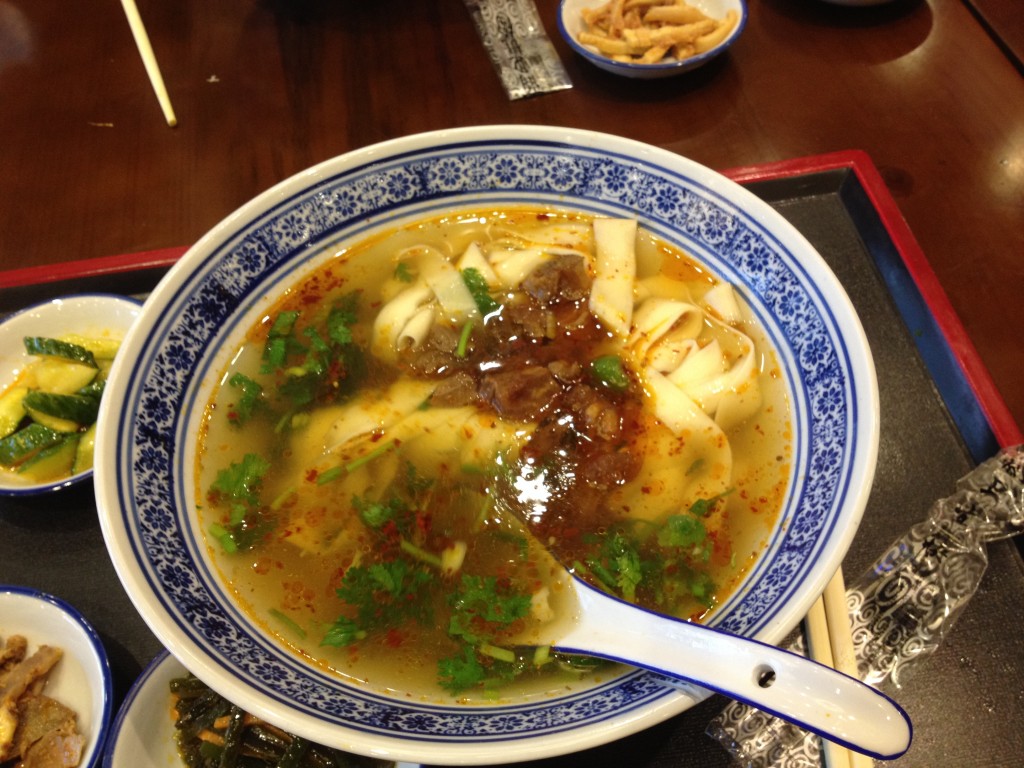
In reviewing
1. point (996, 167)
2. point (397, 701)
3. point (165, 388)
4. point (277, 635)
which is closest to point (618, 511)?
point (397, 701)

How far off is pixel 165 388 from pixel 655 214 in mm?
1377

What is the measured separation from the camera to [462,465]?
1.86 meters

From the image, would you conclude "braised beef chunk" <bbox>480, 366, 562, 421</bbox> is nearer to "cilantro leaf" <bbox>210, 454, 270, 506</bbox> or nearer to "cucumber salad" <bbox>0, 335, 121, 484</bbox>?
"cilantro leaf" <bbox>210, 454, 270, 506</bbox>

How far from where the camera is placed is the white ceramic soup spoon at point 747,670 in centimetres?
106

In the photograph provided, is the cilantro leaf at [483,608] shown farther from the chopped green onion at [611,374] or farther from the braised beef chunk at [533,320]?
the braised beef chunk at [533,320]

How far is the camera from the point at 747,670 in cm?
116

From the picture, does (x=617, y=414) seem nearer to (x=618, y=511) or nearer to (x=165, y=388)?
(x=618, y=511)

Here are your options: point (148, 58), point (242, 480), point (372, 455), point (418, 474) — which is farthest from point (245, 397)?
point (148, 58)

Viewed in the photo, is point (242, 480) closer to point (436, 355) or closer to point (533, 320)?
point (436, 355)

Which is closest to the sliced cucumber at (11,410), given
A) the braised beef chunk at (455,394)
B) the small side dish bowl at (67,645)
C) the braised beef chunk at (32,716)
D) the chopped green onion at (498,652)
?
the small side dish bowl at (67,645)

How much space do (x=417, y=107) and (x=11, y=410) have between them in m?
1.96

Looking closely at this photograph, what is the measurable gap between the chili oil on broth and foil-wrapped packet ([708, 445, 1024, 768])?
0.45 meters

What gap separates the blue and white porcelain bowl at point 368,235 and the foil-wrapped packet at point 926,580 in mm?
462

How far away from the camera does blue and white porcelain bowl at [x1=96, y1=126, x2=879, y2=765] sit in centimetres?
128
